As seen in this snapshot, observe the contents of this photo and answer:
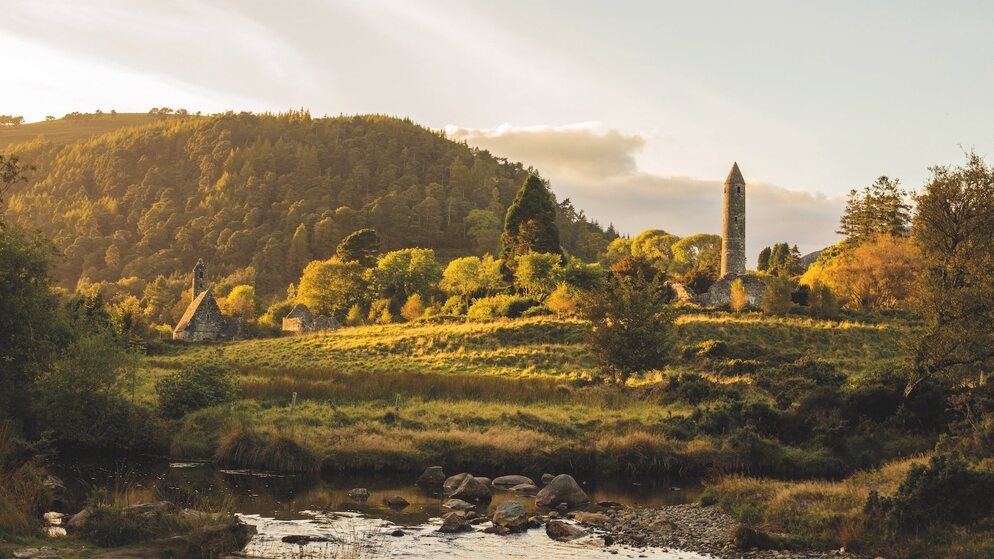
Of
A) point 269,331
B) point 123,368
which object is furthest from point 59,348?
point 269,331

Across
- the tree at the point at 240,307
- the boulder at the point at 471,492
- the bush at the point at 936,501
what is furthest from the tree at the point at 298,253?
the bush at the point at 936,501

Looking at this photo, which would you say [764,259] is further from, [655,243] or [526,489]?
[526,489]

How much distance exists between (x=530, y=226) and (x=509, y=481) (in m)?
65.2

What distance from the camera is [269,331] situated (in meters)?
90.4

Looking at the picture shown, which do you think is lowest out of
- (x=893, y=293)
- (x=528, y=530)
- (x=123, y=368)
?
(x=528, y=530)

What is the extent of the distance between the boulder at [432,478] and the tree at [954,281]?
61.4ft

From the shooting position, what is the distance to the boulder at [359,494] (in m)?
22.9

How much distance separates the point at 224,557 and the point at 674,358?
43.1m

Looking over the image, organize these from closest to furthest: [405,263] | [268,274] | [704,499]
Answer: [704,499] < [405,263] < [268,274]

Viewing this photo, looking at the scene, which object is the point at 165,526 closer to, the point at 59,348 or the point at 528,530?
the point at 528,530

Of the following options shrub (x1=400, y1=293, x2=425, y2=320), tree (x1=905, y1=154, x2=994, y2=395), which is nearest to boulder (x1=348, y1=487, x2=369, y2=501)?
tree (x1=905, y1=154, x2=994, y2=395)

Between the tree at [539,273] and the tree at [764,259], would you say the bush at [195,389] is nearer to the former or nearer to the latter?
the tree at [539,273]

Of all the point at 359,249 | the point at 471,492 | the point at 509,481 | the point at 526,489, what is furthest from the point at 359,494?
the point at 359,249

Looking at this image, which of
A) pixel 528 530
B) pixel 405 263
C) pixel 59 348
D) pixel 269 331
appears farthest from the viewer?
pixel 405 263
